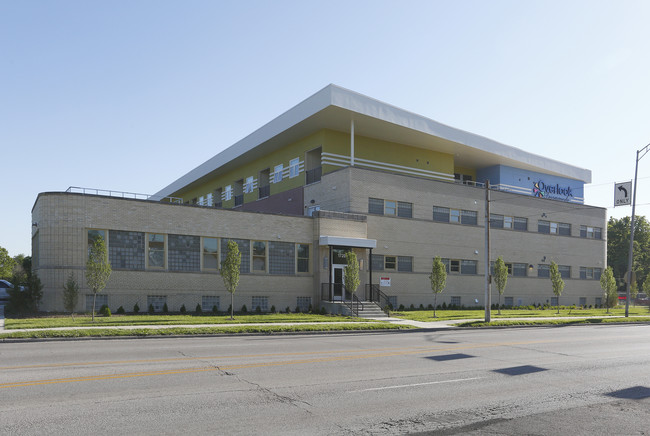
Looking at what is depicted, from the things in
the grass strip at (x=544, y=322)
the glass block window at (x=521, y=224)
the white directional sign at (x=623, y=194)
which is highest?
the white directional sign at (x=623, y=194)

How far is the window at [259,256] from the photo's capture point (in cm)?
3134

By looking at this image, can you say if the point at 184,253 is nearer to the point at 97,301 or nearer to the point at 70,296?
the point at 97,301

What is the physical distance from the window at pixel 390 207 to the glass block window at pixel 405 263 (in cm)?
324

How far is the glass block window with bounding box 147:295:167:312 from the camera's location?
91.1ft

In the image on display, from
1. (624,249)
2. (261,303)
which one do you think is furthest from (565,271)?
(624,249)

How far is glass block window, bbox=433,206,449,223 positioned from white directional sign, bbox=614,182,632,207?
37.6ft

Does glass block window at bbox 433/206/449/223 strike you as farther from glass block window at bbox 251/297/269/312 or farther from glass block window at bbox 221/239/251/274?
glass block window at bbox 221/239/251/274

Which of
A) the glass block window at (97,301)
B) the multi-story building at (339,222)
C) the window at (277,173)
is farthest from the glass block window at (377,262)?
the glass block window at (97,301)

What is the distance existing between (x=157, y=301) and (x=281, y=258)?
773 centimetres

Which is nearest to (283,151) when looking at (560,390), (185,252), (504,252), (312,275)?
(312,275)

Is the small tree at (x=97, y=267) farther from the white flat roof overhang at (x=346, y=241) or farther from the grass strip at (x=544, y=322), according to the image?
the grass strip at (x=544, y=322)

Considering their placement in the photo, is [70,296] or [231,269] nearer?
[70,296]

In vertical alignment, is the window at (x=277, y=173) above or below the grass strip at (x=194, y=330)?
above

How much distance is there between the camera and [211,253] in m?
29.9
